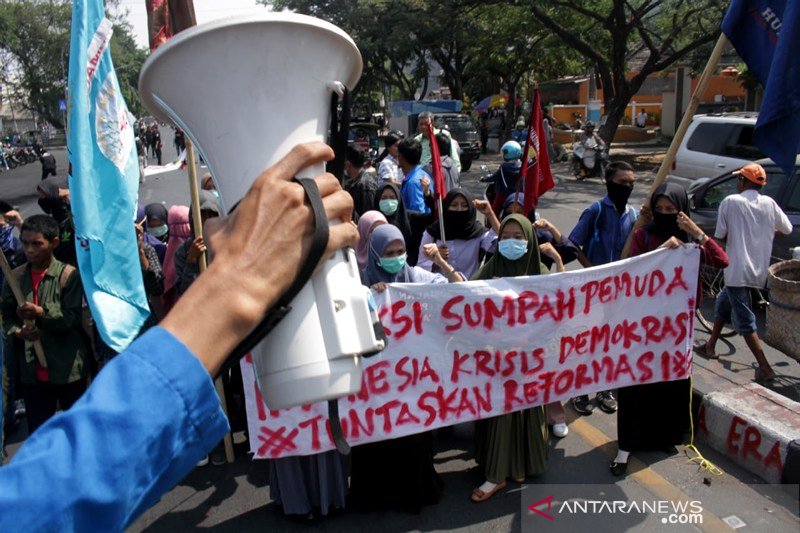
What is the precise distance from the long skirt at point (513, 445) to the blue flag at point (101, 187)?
222 centimetres

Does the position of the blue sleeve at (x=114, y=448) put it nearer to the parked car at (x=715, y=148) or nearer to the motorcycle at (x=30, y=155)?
the parked car at (x=715, y=148)

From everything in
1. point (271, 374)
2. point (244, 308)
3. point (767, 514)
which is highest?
point (244, 308)

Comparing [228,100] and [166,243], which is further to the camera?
[166,243]

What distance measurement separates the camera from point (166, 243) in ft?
18.8

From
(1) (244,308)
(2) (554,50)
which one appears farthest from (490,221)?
(2) (554,50)

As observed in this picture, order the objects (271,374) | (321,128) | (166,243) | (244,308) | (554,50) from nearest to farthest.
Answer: (244,308) < (271,374) < (321,128) < (166,243) < (554,50)

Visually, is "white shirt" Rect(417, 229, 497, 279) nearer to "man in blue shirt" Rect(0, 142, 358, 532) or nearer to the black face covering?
the black face covering

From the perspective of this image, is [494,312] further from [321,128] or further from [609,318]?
[321,128]

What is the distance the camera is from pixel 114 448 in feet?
2.68

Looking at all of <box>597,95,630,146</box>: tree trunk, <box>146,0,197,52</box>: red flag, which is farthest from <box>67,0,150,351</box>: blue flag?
<box>597,95,630,146</box>: tree trunk

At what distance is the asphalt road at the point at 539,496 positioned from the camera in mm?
3570

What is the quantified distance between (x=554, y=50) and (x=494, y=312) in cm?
2857

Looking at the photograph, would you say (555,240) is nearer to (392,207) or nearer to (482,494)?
(392,207)

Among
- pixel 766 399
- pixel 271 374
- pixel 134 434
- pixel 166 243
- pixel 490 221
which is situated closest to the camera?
pixel 134 434
